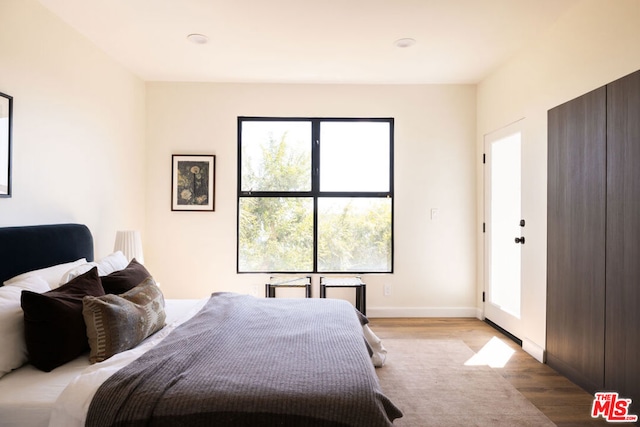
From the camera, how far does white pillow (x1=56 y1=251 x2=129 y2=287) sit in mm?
2185

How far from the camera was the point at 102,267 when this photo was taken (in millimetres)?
2508

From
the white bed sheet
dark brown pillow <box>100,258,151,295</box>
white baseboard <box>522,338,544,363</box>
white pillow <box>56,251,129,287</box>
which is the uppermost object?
white pillow <box>56,251,129,287</box>

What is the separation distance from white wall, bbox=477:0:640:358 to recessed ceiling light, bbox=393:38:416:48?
1.04m

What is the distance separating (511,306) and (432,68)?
98.4 inches

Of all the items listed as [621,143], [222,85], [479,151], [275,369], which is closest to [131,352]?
[275,369]

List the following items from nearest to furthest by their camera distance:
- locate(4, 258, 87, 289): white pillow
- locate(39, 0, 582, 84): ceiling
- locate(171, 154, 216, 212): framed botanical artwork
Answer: locate(4, 258, 87, 289): white pillow → locate(39, 0, 582, 84): ceiling → locate(171, 154, 216, 212): framed botanical artwork

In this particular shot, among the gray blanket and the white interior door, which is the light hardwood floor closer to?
the white interior door

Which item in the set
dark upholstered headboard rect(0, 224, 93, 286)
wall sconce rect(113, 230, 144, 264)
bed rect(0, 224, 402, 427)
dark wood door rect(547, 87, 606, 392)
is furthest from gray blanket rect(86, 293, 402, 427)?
dark wood door rect(547, 87, 606, 392)

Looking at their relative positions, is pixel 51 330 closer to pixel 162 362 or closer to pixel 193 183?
pixel 162 362

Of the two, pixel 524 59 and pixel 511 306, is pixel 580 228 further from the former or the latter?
pixel 524 59

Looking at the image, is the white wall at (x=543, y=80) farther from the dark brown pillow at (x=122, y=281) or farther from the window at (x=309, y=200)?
the dark brown pillow at (x=122, y=281)

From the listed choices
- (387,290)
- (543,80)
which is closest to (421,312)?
(387,290)

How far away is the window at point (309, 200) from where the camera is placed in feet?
14.0

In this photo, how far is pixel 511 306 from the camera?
3688 mm
